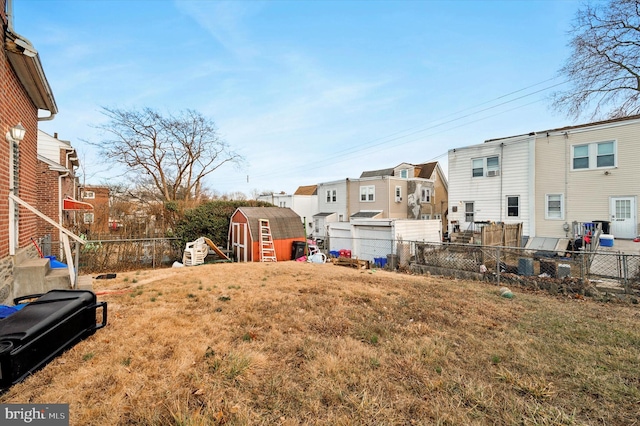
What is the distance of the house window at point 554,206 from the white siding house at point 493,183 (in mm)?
740

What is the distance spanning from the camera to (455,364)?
137 inches

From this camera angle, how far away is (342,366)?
3.33 meters

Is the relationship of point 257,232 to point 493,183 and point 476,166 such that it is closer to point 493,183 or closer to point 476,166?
point 476,166

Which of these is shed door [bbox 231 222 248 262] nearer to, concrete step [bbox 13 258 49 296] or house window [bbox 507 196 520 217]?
concrete step [bbox 13 258 49 296]

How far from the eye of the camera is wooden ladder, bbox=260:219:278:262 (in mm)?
→ 15429

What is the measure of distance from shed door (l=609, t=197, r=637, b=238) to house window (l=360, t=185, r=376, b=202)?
15.9 m

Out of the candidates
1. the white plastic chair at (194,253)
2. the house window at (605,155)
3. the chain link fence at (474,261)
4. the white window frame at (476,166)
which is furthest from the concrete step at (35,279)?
the house window at (605,155)

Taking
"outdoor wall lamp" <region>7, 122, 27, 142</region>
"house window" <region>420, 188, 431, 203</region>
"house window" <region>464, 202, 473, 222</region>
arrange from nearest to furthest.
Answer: "outdoor wall lamp" <region>7, 122, 27, 142</region>
"house window" <region>464, 202, 473, 222</region>
"house window" <region>420, 188, 431, 203</region>

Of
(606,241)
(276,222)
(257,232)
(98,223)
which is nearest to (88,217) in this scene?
(98,223)

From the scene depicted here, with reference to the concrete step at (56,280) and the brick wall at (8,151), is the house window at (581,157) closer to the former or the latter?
the concrete step at (56,280)

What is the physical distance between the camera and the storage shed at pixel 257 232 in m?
15.5

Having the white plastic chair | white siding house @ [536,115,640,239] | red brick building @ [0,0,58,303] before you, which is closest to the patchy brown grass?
red brick building @ [0,0,58,303]

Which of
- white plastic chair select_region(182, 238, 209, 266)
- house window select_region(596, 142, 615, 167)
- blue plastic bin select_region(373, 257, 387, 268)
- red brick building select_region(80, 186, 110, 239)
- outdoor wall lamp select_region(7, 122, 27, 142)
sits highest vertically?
house window select_region(596, 142, 615, 167)

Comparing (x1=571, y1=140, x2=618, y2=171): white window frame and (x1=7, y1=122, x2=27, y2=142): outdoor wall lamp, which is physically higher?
(x1=571, y1=140, x2=618, y2=171): white window frame
